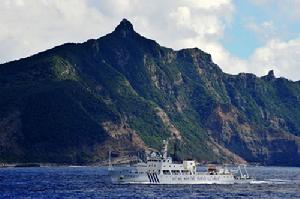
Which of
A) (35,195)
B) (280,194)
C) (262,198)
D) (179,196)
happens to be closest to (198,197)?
(179,196)

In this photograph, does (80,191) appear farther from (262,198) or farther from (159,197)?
(262,198)

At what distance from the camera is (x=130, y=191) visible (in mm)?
196875

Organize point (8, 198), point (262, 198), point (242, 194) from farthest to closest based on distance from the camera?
point (242, 194) < point (262, 198) < point (8, 198)

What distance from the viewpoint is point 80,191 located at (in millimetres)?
199875

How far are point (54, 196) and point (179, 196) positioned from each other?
33.2m

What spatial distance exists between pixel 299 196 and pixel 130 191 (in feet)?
157

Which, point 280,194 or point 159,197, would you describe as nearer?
point 159,197

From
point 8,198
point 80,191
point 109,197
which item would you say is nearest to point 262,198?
point 109,197

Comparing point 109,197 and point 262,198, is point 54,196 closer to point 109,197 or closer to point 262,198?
point 109,197

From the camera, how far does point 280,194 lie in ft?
652

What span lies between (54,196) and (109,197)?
14.6 meters

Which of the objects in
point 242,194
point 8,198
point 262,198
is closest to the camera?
point 8,198

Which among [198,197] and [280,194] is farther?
[280,194]

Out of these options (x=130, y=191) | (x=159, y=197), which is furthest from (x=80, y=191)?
(x=159, y=197)
